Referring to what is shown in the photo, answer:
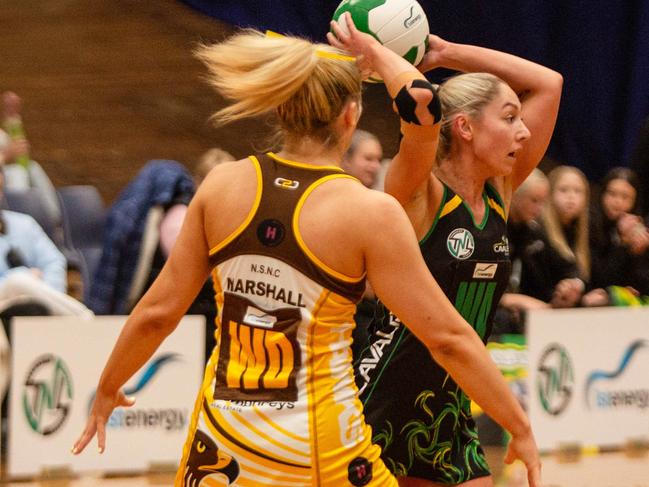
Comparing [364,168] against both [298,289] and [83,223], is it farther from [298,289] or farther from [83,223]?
[298,289]

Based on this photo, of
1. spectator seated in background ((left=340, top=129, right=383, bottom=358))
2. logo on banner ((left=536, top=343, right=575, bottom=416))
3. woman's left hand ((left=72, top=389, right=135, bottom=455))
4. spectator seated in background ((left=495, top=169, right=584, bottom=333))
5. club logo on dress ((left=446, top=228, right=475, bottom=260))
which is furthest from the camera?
spectator seated in background ((left=495, top=169, right=584, bottom=333))

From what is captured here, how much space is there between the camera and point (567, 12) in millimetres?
10164

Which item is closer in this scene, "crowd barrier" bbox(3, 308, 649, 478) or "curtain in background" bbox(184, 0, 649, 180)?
"crowd barrier" bbox(3, 308, 649, 478)

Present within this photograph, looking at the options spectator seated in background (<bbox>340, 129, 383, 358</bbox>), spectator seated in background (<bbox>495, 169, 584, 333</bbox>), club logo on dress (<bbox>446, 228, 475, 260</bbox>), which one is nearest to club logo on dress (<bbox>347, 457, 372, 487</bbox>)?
club logo on dress (<bbox>446, 228, 475, 260</bbox>)

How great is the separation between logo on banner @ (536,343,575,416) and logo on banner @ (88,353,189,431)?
1.94 m

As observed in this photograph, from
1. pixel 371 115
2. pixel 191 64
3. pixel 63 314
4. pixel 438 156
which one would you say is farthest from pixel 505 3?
pixel 438 156

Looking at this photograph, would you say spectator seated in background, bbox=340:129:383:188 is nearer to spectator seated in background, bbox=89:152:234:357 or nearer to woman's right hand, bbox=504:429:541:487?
spectator seated in background, bbox=89:152:234:357

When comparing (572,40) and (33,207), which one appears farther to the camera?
(572,40)

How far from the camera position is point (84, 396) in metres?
6.04

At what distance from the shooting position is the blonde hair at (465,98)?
352 centimetres

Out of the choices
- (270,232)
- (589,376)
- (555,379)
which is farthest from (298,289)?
(589,376)

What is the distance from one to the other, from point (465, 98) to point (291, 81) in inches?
41.4

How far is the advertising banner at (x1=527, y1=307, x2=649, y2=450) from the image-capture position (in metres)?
6.77

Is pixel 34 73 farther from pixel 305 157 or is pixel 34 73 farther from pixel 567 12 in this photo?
pixel 305 157
